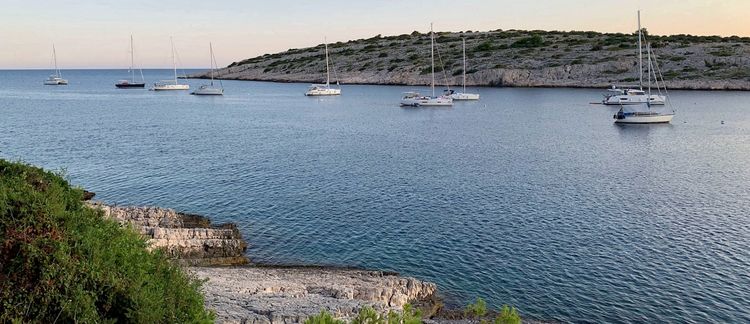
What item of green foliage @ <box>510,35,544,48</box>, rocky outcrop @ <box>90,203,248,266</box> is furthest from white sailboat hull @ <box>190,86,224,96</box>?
rocky outcrop @ <box>90,203,248,266</box>

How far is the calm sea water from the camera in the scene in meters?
27.4

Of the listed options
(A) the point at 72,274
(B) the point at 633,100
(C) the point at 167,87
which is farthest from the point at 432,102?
(A) the point at 72,274

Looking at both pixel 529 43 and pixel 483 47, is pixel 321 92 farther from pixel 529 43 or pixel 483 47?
pixel 529 43

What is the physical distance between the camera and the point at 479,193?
144 feet

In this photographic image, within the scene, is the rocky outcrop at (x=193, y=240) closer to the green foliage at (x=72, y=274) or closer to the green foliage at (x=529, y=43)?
the green foliage at (x=72, y=274)

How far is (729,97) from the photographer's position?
118m

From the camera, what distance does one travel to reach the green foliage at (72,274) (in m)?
12.7

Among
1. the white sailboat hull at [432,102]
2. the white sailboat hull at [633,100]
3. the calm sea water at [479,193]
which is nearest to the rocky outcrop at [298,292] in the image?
the calm sea water at [479,193]

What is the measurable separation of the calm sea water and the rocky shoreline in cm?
173

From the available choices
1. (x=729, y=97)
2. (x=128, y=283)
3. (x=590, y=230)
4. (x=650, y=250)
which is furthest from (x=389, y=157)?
(x=729, y=97)

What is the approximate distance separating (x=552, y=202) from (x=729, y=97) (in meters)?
97.3

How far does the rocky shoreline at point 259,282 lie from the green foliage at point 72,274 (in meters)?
3.04

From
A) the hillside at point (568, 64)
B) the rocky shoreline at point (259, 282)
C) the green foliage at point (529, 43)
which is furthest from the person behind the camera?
the green foliage at point (529, 43)

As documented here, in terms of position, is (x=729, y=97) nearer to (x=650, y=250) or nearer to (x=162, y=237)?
(x=650, y=250)
